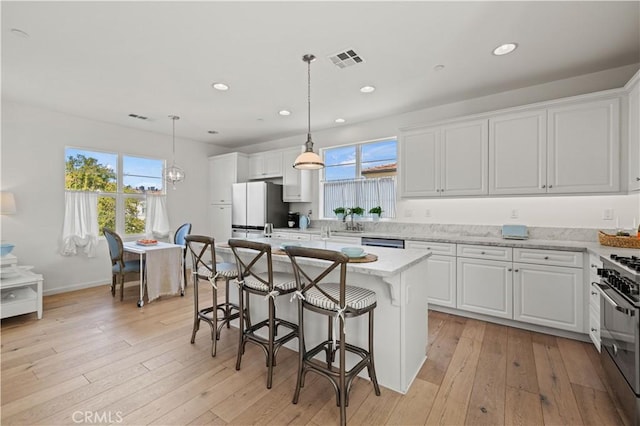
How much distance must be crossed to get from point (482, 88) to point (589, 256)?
6.93 ft

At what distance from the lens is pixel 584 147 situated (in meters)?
2.93

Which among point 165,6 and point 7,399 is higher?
point 165,6

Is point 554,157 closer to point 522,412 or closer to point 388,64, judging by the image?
point 388,64

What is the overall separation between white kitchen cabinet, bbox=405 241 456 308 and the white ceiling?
1.90 meters

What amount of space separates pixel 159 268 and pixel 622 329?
15.3 ft

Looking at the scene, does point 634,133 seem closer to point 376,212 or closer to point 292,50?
point 376,212

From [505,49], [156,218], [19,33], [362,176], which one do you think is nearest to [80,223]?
[156,218]

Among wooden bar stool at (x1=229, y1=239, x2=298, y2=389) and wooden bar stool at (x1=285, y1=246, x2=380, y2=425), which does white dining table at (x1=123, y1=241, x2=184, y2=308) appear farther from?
wooden bar stool at (x1=285, y1=246, x2=380, y2=425)

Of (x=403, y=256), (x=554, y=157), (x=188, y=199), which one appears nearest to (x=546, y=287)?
(x=554, y=157)

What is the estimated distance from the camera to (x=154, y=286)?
13.0ft

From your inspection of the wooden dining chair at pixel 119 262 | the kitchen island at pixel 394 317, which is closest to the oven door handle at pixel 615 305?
the kitchen island at pixel 394 317

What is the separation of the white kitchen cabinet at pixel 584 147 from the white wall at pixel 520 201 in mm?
92

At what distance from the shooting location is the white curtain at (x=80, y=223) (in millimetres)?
4434

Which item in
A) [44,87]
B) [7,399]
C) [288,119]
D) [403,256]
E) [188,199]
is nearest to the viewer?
[7,399]
